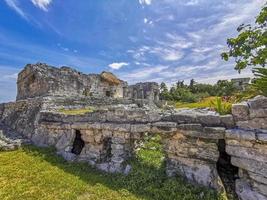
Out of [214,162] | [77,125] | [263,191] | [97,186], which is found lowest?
[97,186]

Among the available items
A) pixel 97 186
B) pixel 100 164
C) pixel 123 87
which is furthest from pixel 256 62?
pixel 123 87

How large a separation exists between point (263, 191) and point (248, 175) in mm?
415

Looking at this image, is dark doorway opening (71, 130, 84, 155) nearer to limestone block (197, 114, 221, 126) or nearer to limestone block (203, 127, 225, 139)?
limestone block (197, 114, 221, 126)

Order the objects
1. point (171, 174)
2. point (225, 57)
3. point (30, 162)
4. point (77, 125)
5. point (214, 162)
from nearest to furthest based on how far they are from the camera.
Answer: point (214, 162)
point (171, 174)
point (30, 162)
point (77, 125)
point (225, 57)

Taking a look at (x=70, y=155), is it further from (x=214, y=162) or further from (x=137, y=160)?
(x=214, y=162)

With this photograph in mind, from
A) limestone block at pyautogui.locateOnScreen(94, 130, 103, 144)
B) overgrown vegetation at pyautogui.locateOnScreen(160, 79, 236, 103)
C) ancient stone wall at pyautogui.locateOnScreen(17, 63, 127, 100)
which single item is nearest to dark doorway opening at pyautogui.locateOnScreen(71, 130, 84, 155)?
limestone block at pyautogui.locateOnScreen(94, 130, 103, 144)

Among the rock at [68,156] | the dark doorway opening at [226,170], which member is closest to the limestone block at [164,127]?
the dark doorway opening at [226,170]

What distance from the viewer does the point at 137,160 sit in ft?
23.7

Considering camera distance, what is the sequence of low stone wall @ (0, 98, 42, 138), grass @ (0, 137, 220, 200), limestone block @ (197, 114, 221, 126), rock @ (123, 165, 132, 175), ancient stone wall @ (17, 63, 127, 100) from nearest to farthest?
grass @ (0, 137, 220, 200), limestone block @ (197, 114, 221, 126), rock @ (123, 165, 132, 175), low stone wall @ (0, 98, 42, 138), ancient stone wall @ (17, 63, 127, 100)

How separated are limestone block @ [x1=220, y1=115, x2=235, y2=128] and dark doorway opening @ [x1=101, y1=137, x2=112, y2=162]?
434 centimetres

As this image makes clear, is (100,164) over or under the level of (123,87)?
under

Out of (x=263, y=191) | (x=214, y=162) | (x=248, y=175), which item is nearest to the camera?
(x=263, y=191)

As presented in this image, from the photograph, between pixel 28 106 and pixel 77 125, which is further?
pixel 28 106

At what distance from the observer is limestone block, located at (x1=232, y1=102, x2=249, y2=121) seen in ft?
16.5
